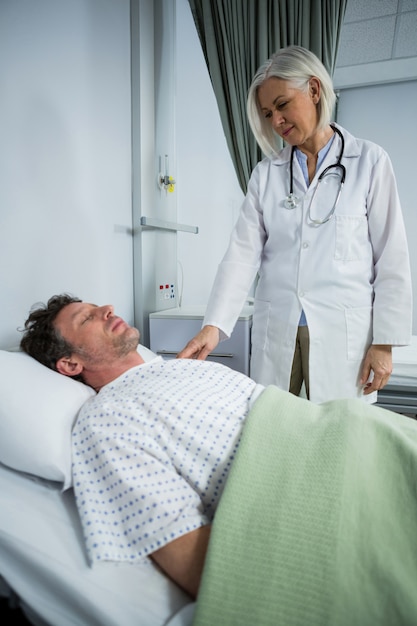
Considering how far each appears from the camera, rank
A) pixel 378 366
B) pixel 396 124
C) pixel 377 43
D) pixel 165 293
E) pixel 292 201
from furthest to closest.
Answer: pixel 396 124, pixel 377 43, pixel 165 293, pixel 292 201, pixel 378 366

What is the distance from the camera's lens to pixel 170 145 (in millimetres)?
2350

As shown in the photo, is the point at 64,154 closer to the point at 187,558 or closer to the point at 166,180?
the point at 166,180

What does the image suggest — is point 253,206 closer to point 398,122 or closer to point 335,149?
point 335,149

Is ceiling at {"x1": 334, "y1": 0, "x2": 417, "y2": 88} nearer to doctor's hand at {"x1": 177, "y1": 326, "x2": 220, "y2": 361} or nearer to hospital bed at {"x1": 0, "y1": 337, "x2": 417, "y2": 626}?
doctor's hand at {"x1": 177, "y1": 326, "x2": 220, "y2": 361}

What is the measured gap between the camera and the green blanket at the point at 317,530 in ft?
2.06

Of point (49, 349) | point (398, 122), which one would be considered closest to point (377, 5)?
point (398, 122)

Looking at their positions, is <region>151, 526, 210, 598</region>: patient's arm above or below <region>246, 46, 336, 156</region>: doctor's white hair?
below

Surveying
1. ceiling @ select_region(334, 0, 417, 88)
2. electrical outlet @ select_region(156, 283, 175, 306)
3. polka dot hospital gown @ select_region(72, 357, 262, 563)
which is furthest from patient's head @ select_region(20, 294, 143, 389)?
ceiling @ select_region(334, 0, 417, 88)

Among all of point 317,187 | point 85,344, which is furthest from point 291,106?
point 85,344

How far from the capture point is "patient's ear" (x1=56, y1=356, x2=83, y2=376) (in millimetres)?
1193

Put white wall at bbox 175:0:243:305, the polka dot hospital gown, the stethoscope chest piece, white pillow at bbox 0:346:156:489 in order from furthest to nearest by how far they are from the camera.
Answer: white wall at bbox 175:0:243:305
the stethoscope chest piece
white pillow at bbox 0:346:156:489
the polka dot hospital gown

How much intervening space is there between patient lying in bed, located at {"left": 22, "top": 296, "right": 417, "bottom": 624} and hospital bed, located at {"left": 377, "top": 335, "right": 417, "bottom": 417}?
1.07m

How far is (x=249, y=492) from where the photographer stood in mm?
763

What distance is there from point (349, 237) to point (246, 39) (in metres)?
1.34
